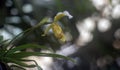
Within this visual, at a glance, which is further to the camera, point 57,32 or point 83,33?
point 83,33

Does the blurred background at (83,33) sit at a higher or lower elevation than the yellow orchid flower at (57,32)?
higher

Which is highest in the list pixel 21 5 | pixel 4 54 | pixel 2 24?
pixel 21 5

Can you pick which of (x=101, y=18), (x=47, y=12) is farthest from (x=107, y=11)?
(x=47, y=12)

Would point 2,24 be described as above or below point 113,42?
below

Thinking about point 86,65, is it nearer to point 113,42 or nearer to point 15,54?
point 113,42

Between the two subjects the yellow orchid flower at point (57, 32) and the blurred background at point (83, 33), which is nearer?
the yellow orchid flower at point (57, 32)

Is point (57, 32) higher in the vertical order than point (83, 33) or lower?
lower

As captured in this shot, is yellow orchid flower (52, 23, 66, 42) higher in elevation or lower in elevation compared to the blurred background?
lower

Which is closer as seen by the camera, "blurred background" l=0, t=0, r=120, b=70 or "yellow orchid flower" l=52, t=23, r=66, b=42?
"yellow orchid flower" l=52, t=23, r=66, b=42
